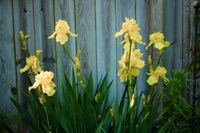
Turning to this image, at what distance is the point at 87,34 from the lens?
361 centimetres

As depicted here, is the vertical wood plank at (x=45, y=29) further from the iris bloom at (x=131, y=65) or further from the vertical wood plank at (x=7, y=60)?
the iris bloom at (x=131, y=65)

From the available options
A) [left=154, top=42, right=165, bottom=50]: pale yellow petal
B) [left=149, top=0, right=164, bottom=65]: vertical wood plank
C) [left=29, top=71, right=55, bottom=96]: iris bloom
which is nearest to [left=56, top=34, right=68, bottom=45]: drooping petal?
[left=29, top=71, right=55, bottom=96]: iris bloom

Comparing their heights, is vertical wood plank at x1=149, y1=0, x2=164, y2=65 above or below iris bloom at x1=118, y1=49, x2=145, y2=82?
above

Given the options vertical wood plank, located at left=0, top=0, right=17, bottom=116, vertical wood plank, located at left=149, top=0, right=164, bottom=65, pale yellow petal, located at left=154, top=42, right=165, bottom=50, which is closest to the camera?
pale yellow petal, located at left=154, top=42, right=165, bottom=50

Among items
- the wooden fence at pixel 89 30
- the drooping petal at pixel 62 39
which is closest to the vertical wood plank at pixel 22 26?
the wooden fence at pixel 89 30

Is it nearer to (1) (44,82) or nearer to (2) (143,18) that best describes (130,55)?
Answer: (1) (44,82)

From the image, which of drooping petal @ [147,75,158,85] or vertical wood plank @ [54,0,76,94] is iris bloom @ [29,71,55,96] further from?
vertical wood plank @ [54,0,76,94]

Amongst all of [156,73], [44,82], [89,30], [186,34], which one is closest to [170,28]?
[186,34]

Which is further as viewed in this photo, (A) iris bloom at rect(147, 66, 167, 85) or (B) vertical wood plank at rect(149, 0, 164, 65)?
(B) vertical wood plank at rect(149, 0, 164, 65)

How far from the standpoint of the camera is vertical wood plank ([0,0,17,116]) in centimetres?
361

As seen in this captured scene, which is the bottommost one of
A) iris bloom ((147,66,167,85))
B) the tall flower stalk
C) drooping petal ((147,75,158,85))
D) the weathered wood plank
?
drooping petal ((147,75,158,85))

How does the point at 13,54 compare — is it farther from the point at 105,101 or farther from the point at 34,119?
the point at 105,101

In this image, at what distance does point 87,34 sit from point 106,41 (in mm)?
176

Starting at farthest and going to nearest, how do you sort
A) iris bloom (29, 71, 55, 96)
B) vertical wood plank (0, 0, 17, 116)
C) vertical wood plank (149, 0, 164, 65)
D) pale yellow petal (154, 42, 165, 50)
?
vertical wood plank (0, 0, 17, 116) < vertical wood plank (149, 0, 164, 65) < pale yellow petal (154, 42, 165, 50) < iris bloom (29, 71, 55, 96)
